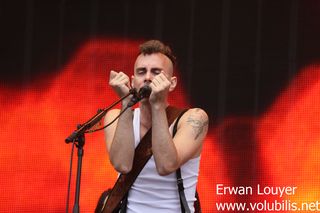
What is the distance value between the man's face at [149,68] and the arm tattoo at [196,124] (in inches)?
8.4

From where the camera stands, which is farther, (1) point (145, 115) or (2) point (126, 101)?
(1) point (145, 115)

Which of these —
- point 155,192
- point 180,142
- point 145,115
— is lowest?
point 155,192

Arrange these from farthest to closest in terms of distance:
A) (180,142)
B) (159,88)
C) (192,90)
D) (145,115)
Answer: (192,90) → (145,115) → (180,142) → (159,88)

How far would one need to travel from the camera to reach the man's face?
2816 millimetres

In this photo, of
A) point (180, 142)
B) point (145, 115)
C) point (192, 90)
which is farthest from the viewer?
point (192, 90)

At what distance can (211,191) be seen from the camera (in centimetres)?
523

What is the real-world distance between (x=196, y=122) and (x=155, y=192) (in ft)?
1.26

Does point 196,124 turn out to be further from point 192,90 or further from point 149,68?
point 192,90

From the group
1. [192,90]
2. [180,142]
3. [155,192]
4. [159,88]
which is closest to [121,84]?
[159,88]

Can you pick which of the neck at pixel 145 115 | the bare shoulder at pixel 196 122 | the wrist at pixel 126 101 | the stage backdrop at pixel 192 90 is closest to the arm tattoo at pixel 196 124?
the bare shoulder at pixel 196 122

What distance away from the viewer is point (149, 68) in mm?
2842

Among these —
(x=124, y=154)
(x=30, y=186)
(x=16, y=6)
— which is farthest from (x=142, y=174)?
(x=16, y=6)

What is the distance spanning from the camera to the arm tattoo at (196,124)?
2.86 m

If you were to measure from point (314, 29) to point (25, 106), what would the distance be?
253 cm
